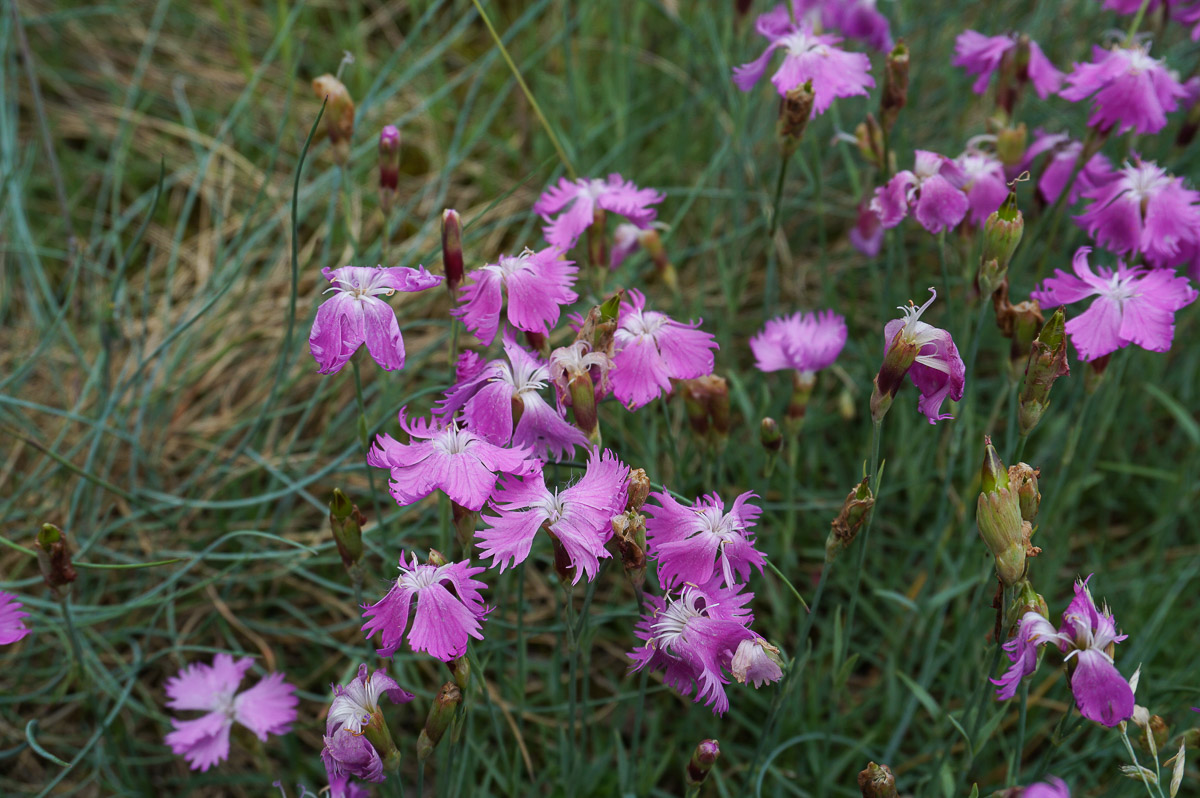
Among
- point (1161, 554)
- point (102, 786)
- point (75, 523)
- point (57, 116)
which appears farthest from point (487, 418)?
point (57, 116)

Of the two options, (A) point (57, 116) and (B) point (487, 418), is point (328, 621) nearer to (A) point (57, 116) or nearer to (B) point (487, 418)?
(B) point (487, 418)

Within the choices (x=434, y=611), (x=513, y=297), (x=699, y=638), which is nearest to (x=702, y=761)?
(x=699, y=638)

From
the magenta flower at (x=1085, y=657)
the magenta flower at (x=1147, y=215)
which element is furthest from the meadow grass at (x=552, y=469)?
the magenta flower at (x=1147, y=215)

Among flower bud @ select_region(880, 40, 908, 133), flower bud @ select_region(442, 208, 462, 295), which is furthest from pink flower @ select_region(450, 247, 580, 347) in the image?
flower bud @ select_region(880, 40, 908, 133)

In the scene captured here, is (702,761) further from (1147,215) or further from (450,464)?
(1147,215)

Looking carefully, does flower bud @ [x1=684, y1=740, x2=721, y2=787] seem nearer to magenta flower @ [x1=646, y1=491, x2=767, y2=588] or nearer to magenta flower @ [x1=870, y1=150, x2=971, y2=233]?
magenta flower @ [x1=646, y1=491, x2=767, y2=588]

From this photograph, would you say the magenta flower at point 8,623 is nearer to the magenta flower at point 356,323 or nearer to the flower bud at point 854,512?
the magenta flower at point 356,323
